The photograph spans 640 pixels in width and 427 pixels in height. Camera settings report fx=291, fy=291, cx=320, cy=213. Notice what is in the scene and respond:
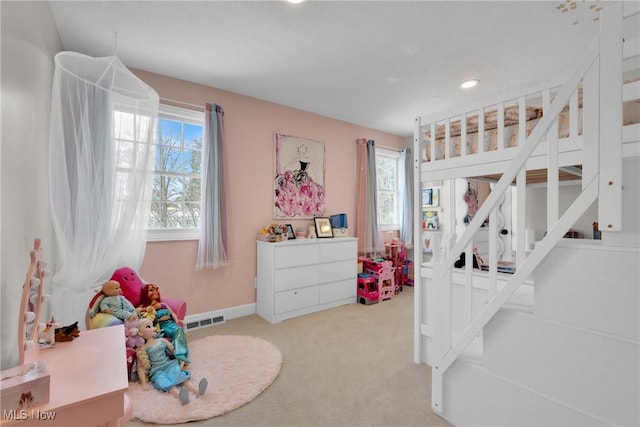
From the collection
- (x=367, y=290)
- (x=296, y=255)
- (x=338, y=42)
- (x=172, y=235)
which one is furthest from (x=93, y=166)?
(x=367, y=290)

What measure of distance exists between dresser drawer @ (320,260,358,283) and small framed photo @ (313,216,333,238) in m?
0.45

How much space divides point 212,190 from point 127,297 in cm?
130

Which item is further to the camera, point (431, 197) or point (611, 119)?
point (431, 197)

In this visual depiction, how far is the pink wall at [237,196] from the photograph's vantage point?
303cm

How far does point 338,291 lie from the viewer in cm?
385

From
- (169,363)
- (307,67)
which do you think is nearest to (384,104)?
(307,67)

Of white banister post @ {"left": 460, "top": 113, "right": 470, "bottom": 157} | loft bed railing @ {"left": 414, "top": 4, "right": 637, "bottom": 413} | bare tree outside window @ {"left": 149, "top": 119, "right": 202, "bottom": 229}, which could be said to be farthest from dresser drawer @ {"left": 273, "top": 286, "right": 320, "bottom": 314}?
white banister post @ {"left": 460, "top": 113, "right": 470, "bottom": 157}

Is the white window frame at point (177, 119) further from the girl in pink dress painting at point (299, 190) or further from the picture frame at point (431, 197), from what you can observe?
the picture frame at point (431, 197)

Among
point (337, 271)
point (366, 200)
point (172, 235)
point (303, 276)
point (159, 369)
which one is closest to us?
point (159, 369)

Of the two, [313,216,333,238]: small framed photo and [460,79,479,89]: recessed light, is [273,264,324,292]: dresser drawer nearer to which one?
[313,216,333,238]: small framed photo

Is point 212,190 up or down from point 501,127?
down

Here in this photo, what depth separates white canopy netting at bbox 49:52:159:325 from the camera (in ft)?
5.39

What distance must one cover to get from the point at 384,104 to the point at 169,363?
3.58 m

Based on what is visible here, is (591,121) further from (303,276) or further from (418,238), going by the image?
(303,276)
